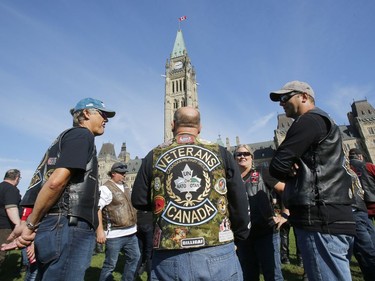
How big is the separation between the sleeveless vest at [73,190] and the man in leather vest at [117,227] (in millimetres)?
2532

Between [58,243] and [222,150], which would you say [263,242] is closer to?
[222,150]

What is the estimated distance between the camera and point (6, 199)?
621cm

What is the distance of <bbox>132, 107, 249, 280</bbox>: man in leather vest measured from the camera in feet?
6.87

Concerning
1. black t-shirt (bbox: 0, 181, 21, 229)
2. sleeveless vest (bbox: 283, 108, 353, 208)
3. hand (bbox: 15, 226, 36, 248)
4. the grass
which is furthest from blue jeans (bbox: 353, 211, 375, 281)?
Result: black t-shirt (bbox: 0, 181, 21, 229)

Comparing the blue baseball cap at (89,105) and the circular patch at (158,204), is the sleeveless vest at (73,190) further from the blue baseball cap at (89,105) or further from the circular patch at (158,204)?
the circular patch at (158,204)

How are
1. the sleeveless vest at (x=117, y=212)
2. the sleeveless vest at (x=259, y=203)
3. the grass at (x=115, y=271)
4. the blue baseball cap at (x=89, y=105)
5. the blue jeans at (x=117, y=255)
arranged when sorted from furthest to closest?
the grass at (x=115, y=271), the sleeveless vest at (x=117, y=212), the blue jeans at (x=117, y=255), the sleeveless vest at (x=259, y=203), the blue baseball cap at (x=89, y=105)

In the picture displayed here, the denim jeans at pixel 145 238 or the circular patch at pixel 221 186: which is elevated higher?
the circular patch at pixel 221 186

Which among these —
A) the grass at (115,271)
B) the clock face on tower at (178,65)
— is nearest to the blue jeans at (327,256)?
the grass at (115,271)

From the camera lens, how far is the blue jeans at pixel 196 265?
2.04 m

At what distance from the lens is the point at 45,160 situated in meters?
2.89

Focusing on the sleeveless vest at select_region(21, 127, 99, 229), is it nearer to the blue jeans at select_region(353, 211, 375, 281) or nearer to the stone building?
the blue jeans at select_region(353, 211, 375, 281)

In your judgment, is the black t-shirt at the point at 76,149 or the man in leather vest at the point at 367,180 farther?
the man in leather vest at the point at 367,180

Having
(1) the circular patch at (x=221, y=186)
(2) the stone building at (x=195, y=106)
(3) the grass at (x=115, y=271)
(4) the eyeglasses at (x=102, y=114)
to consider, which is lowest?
(3) the grass at (x=115, y=271)

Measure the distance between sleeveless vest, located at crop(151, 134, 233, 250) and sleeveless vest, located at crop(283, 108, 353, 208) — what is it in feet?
2.57
